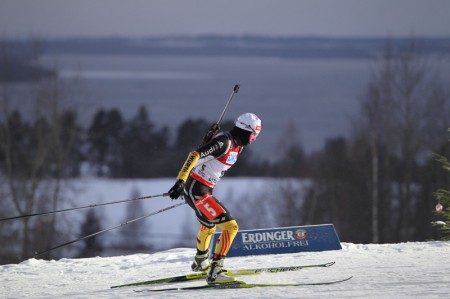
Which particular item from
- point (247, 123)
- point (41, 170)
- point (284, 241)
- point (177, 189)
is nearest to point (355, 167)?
point (41, 170)

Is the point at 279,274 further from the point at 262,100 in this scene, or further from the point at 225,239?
the point at 262,100

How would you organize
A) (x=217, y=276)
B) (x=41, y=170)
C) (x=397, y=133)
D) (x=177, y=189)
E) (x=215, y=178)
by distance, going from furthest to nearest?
(x=397, y=133) → (x=41, y=170) → (x=215, y=178) → (x=217, y=276) → (x=177, y=189)

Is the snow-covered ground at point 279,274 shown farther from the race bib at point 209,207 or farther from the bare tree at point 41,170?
the bare tree at point 41,170

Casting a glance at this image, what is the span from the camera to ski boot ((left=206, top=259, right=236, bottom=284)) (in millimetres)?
8656

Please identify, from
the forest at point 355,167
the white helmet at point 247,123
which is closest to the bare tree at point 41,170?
the forest at point 355,167

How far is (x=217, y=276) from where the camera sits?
8680mm

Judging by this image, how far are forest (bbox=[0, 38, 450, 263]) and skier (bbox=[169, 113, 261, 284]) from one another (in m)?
25.3

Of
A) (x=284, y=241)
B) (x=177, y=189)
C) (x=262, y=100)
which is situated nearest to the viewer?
(x=177, y=189)

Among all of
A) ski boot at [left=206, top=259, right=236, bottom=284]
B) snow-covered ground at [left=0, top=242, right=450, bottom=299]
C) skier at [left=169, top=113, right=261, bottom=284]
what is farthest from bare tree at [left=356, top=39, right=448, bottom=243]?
ski boot at [left=206, top=259, right=236, bottom=284]

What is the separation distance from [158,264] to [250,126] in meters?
2.68

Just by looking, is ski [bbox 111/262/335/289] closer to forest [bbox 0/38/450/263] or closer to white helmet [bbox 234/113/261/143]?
white helmet [bbox 234/113/261/143]

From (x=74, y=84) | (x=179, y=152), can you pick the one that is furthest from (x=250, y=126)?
(x=179, y=152)

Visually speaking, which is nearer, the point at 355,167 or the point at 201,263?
the point at 201,263

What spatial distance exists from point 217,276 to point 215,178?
38.2 inches
